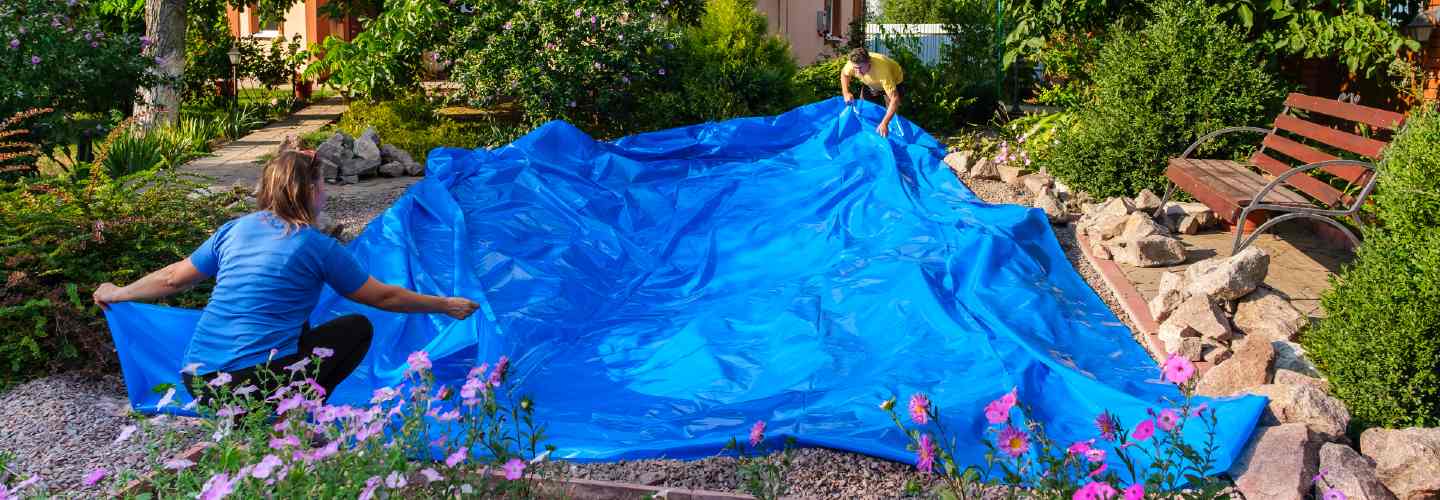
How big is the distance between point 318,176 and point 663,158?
233 inches

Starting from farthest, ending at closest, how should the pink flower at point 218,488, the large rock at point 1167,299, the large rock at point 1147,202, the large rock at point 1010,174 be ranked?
the large rock at point 1010,174 < the large rock at point 1147,202 < the large rock at point 1167,299 < the pink flower at point 218,488

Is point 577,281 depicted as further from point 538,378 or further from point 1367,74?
point 1367,74

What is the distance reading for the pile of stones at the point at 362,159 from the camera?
936 cm

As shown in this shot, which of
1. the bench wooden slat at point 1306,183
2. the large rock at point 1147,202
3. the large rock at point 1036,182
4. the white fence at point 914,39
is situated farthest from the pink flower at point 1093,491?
the white fence at point 914,39

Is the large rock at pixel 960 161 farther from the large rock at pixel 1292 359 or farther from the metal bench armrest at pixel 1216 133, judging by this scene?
the large rock at pixel 1292 359

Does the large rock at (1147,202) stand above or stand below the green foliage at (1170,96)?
below

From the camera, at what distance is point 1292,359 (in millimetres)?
4672

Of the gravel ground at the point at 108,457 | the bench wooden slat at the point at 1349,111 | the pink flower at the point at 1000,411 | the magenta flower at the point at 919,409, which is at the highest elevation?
the bench wooden slat at the point at 1349,111

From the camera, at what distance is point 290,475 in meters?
2.44

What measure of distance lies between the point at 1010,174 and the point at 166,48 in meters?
8.36

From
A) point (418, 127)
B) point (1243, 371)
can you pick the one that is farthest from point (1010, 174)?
point (418, 127)

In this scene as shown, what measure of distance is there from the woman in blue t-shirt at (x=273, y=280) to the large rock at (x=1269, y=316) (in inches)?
137

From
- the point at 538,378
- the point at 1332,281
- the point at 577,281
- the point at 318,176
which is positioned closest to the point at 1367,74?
the point at 1332,281

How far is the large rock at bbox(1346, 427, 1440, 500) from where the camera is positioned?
11.7ft
